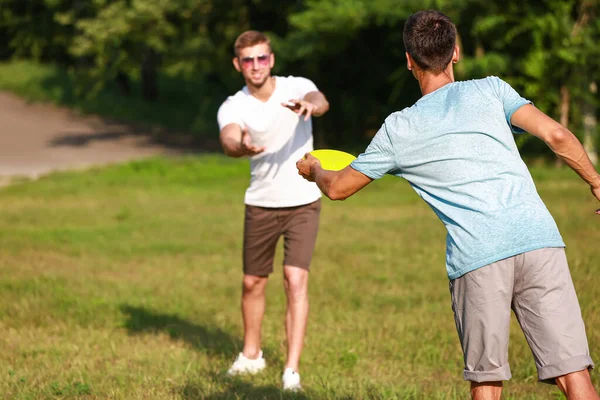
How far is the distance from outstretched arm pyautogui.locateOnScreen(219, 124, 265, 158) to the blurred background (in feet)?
42.6

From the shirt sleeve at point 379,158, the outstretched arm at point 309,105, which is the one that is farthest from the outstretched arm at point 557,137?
the outstretched arm at point 309,105

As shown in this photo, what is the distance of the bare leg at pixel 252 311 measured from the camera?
688 centimetres

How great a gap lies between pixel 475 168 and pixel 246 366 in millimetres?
3277

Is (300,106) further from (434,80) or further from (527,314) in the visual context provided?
(527,314)

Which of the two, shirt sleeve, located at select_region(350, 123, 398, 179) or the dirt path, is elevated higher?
shirt sleeve, located at select_region(350, 123, 398, 179)

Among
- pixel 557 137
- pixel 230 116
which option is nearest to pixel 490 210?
pixel 557 137

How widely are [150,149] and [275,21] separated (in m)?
5.25

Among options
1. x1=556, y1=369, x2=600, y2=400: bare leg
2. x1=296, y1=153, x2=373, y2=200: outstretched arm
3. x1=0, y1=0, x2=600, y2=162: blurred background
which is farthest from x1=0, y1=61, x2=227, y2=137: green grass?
x1=556, y1=369, x2=600, y2=400: bare leg

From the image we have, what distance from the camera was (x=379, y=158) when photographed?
4.15m

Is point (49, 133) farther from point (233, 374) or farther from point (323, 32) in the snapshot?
point (233, 374)

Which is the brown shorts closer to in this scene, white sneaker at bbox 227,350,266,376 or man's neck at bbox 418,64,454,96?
white sneaker at bbox 227,350,266,376

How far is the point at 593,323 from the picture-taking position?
298 inches

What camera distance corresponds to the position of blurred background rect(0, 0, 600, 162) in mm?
18812

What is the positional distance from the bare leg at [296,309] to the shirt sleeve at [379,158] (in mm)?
2540
